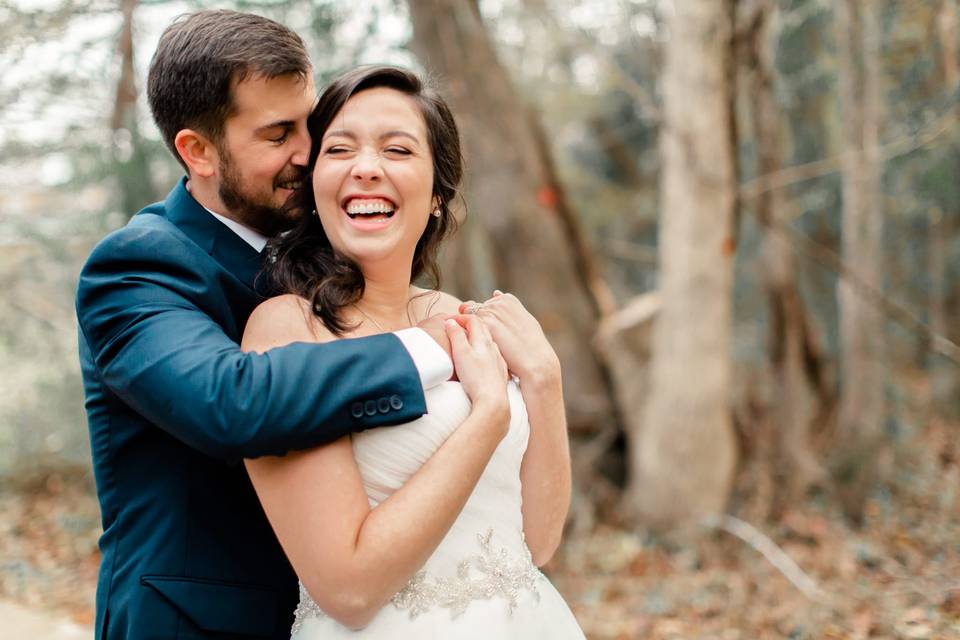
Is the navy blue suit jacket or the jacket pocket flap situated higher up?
the navy blue suit jacket

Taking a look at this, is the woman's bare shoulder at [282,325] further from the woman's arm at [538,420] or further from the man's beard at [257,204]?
the woman's arm at [538,420]

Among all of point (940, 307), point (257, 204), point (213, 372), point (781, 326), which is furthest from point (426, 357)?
point (940, 307)

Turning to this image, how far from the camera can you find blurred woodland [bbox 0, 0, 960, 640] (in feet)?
20.9

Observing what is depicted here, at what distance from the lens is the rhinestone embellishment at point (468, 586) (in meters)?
1.96

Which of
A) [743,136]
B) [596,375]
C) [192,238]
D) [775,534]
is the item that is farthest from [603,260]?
[192,238]

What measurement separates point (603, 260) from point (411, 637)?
11.1 meters

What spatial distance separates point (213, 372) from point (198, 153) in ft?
2.50

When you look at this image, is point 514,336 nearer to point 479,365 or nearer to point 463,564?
point 479,365

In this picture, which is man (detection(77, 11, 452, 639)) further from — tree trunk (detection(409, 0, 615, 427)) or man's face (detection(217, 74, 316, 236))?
tree trunk (detection(409, 0, 615, 427))

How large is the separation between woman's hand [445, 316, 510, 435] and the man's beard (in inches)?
19.4

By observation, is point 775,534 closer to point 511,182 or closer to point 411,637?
point 511,182

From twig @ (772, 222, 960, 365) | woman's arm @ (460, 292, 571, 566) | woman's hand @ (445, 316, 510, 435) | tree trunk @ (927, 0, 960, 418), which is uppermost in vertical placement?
woman's hand @ (445, 316, 510, 435)

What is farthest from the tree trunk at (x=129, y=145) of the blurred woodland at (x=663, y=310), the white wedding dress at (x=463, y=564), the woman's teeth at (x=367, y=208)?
the white wedding dress at (x=463, y=564)

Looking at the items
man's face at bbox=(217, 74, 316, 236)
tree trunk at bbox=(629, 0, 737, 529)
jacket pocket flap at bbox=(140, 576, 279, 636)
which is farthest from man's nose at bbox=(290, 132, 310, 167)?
tree trunk at bbox=(629, 0, 737, 529)
